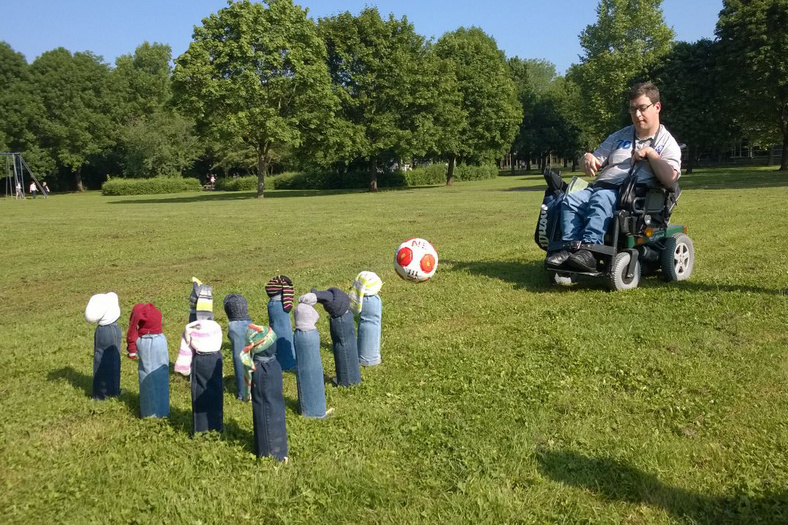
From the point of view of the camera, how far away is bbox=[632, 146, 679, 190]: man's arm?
7.69 m

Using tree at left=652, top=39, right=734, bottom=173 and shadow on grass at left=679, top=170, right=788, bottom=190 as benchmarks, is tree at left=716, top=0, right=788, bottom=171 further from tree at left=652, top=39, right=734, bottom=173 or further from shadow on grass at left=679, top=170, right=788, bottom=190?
shadow on grass at left=679, top=170, right=788, bottom=190

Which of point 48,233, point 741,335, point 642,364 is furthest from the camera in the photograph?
point 48,233

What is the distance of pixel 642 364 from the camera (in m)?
5.32

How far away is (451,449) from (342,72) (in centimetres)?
4695

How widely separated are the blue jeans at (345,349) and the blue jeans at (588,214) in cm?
399

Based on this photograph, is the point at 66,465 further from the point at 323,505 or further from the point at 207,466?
the point at 323,505

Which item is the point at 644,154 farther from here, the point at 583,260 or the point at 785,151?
the point at 785,151

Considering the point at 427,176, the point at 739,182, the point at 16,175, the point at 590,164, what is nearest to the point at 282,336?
the point at 590,164

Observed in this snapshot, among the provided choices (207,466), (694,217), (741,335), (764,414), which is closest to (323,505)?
(207,466)

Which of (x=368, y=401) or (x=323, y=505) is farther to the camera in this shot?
(x=368, y=401)

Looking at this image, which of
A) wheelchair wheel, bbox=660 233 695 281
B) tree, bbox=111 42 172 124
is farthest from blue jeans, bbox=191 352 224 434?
tree, bbox=111 42 172 124

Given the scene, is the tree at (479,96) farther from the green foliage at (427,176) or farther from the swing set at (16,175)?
the swing set at (16,175)

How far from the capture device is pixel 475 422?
4324 millimetres

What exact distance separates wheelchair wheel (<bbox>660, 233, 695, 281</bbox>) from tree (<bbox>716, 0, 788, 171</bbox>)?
119 feet
